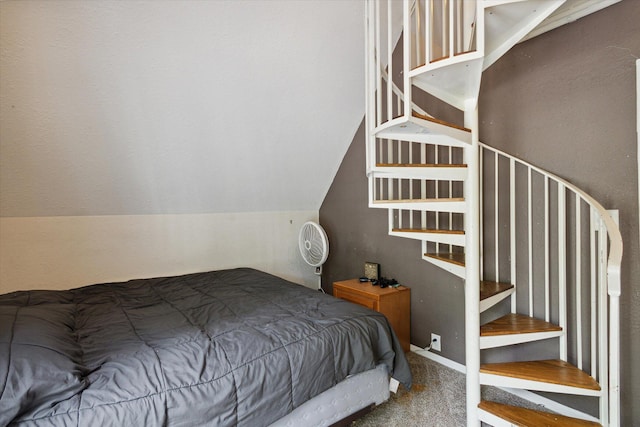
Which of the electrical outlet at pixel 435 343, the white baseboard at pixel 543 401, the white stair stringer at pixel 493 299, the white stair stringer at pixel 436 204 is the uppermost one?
the white stair stringer at pixel 436 204

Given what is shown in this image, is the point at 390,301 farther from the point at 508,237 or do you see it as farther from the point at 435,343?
the point at 508,237

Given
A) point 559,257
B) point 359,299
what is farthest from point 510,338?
point 359,299

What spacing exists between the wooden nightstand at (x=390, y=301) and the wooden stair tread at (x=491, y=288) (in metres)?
0.75

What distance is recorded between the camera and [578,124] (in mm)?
1943

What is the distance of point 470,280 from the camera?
181cm

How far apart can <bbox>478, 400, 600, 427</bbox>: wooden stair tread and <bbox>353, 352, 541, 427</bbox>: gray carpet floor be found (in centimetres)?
30

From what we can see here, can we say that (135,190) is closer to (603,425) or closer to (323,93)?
(323,93)

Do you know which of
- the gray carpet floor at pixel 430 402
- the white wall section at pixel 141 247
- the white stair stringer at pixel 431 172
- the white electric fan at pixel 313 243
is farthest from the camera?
the white electric fan at pixel 313 243

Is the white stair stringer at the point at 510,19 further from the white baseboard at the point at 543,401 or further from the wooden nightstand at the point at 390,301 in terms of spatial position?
the white baseboard at the point at 543,401

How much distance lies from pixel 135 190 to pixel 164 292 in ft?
3.22

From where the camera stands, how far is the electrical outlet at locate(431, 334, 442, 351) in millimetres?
2734

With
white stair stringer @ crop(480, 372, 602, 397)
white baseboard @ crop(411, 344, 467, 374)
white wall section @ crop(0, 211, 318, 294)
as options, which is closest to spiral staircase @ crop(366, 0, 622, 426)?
white stair stringer @ crop(480, 372, 602, 397)

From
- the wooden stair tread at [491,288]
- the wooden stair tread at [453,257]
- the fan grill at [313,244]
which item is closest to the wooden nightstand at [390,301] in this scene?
the fan grill at [313,244]

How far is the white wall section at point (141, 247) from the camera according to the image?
269cm
